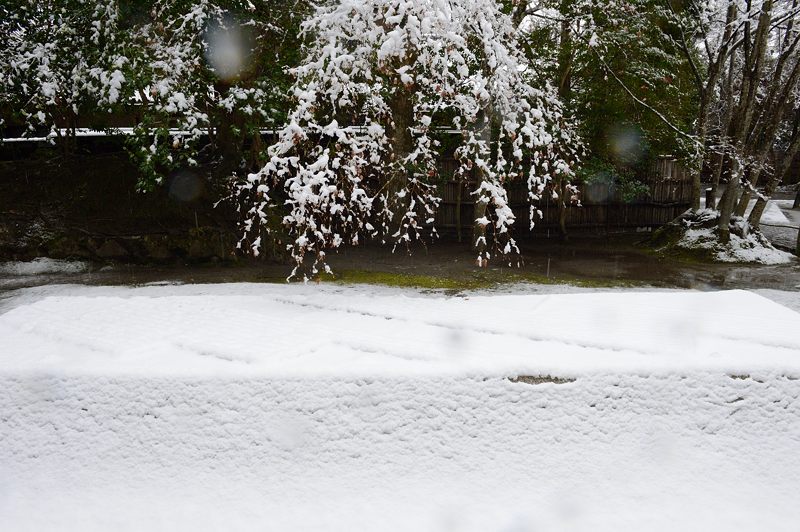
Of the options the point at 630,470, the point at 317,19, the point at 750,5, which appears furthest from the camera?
the point at 750,5

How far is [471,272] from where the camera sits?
30.4ft

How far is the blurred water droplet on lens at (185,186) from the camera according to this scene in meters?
11.4

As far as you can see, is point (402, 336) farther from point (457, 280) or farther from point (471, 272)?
point (471, 272)

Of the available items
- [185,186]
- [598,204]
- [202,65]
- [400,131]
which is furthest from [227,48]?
[598,204]

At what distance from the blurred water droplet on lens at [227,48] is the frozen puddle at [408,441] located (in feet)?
18.6

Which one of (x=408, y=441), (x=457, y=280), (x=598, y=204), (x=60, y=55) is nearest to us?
(x=408, y=441)

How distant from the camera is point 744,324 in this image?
3844 millimetres

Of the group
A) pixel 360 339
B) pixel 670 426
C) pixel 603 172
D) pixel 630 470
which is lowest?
pixel 630 470

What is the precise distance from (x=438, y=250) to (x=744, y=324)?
7646 mm

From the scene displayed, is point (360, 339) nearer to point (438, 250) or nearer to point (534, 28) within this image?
point (438, 250)

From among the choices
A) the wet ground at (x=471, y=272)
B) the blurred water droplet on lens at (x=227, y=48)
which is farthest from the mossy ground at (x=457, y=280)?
the blurred water droplet on lens at (x=227, y=48)

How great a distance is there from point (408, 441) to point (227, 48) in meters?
6.67

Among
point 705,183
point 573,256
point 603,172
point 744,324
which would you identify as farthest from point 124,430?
point 705,183

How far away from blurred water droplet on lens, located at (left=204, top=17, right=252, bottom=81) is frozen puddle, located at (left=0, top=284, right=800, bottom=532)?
18.6ft
